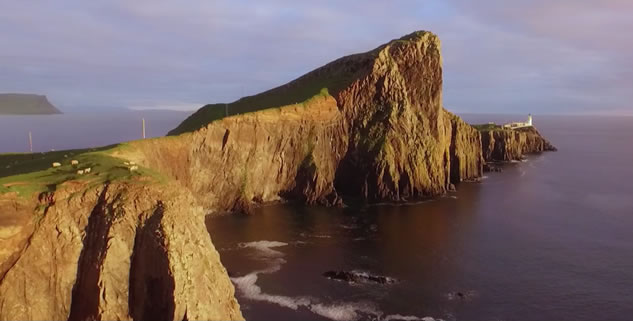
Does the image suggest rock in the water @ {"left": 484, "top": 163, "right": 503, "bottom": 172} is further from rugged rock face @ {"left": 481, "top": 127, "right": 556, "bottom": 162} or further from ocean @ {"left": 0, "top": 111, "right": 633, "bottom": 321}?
ocean @ {"left": 0, "top": 111, "right": 633, "bottom": 321}

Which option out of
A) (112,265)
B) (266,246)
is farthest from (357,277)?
(112,265)

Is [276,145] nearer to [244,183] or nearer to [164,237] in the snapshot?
[244,183]

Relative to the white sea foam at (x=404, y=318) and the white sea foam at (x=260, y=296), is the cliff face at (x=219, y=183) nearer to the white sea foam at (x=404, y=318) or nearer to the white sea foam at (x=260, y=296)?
the white sea foam at (x=260, y=296)

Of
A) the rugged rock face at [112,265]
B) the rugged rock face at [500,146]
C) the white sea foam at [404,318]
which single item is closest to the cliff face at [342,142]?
the white sea foam at [404,318]

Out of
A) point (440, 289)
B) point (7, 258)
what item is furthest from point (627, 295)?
point (7, 258)

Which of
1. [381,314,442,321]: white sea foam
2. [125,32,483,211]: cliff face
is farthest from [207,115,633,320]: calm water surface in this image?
A: [125,32,483,211]: cliff face

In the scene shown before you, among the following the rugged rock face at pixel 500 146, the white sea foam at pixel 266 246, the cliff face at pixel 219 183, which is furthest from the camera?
the rugged rock face at pixel 500 146
